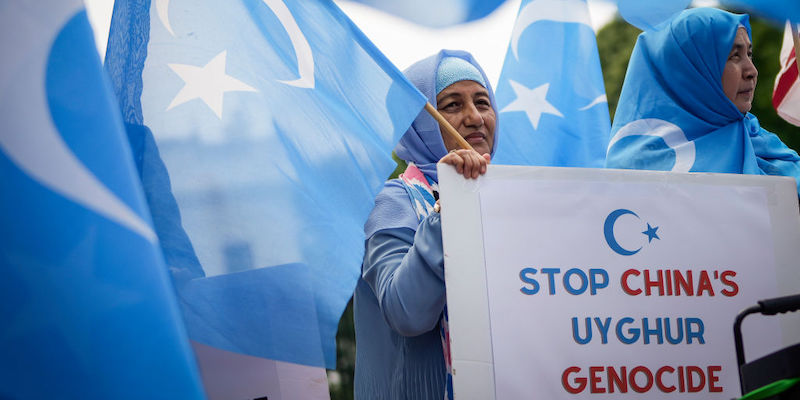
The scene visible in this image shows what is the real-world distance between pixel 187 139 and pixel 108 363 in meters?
1.50

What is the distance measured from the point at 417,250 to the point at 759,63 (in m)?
10.3

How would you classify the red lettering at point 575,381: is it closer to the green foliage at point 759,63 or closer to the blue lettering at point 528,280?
the blue lettering at point 528,280

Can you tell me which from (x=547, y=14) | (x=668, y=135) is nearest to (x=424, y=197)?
(x=668, y=135)

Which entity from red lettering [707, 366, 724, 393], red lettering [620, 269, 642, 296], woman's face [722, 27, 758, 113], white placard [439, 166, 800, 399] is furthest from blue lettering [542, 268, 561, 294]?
woman's face [722, 27, 758, 113]

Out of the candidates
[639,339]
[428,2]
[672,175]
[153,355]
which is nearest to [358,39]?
[428,2]

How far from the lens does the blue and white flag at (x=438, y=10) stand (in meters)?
3.82

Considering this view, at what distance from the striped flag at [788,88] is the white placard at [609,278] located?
191cm

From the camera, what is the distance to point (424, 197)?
3.46 m

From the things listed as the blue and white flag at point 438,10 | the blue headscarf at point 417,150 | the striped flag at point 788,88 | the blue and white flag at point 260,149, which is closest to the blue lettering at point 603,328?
the blue headscarf at point 417,150

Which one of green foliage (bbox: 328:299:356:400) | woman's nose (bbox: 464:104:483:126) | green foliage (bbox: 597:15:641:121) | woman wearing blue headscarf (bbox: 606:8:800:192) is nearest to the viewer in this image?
woman's nose (bbox: 464:104:483:126)

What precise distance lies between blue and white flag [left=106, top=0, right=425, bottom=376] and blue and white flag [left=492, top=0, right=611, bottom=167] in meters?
1.43

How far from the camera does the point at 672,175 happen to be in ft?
10.4

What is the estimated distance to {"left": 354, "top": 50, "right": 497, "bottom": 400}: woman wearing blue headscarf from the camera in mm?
2961

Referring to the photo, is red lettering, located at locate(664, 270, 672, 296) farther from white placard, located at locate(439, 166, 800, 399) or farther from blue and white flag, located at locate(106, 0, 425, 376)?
blue and white flag, located at locate(106, 0, 425, 376)
